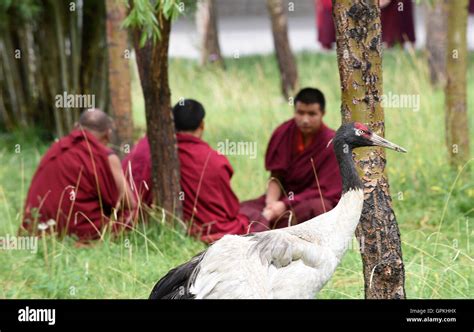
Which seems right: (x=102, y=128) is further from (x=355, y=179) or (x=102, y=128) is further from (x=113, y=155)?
(x=355, y=179)

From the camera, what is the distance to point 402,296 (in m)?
5.65

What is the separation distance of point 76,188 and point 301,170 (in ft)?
5.97

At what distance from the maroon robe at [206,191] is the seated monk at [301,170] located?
278mm

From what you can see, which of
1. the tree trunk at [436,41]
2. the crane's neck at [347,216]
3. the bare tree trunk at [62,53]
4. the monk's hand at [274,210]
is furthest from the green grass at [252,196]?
the tree trunk at [436,41]

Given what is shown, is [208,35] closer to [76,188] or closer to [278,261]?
[76,188]

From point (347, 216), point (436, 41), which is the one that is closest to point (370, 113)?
point (347, 216)

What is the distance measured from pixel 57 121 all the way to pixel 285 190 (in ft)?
14.8

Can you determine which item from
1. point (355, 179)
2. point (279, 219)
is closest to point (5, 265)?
point (279, 219)

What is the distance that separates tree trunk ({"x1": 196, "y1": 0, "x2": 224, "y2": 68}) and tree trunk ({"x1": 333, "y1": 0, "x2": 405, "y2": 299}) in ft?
39.6

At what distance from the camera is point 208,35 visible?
18250mm

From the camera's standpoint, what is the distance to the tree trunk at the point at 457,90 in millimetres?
9258
